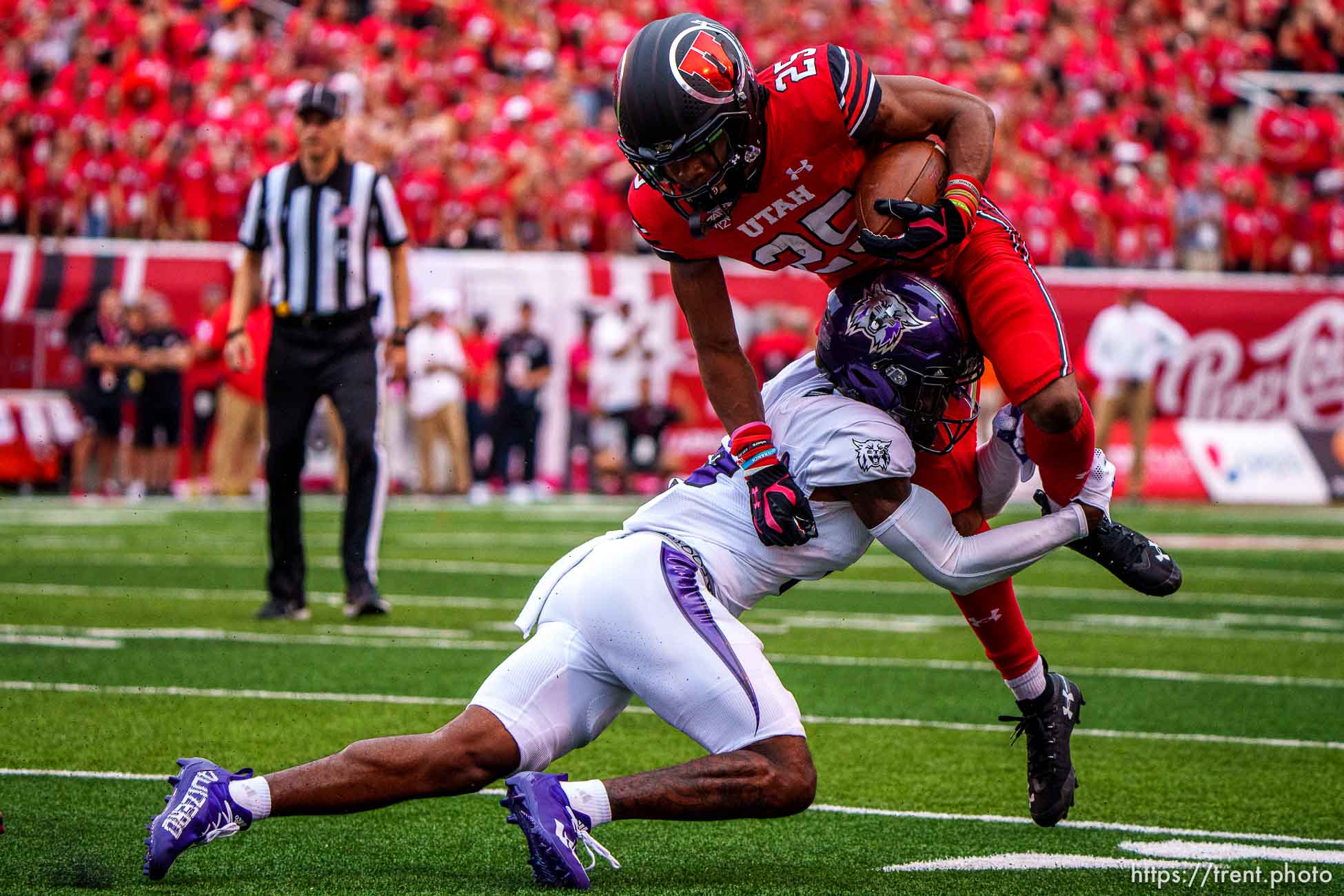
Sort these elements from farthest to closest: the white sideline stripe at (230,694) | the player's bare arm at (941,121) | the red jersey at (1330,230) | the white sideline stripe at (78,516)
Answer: the red jersey at (1330,230) → the white sideline stripe at (78,516) → the white sideline stripe at (230,694) → the player's bare arm at (941,121)

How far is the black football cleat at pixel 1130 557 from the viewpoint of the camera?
384cm

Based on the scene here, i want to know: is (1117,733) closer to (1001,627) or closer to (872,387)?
(1001,627)

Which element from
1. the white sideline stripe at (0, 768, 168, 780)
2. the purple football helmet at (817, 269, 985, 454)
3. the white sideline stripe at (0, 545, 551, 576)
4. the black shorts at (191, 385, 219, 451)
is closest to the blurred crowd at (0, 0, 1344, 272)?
the black shorts at (191, 385, 219, 451)

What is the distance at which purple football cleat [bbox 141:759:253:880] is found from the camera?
3.18m

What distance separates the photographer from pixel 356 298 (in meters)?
7.05

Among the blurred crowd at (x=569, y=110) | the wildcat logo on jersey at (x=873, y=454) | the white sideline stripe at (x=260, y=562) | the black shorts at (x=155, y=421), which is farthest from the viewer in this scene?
the blurred crowd at (x=569, y=110)

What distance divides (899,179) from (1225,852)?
151 centimetres

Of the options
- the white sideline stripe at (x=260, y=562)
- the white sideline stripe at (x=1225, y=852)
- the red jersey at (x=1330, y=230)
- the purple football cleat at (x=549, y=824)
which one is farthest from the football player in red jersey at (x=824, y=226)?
the red jersey at (x=1330, y=230)

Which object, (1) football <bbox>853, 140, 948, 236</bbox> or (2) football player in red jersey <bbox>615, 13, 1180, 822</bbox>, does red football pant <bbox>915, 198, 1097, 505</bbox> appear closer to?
(2) football player in red jersey <bbox>615, 13, 1180, 822</bbox>

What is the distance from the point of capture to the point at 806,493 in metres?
3.52

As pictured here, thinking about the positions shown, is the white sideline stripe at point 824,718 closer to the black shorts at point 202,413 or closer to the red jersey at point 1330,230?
the black shorts at point 202,413

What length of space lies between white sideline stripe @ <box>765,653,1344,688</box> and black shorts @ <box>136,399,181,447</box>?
8.71 meters

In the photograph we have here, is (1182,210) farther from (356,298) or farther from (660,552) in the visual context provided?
(660,552)

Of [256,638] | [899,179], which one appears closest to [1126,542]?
[899,179]
